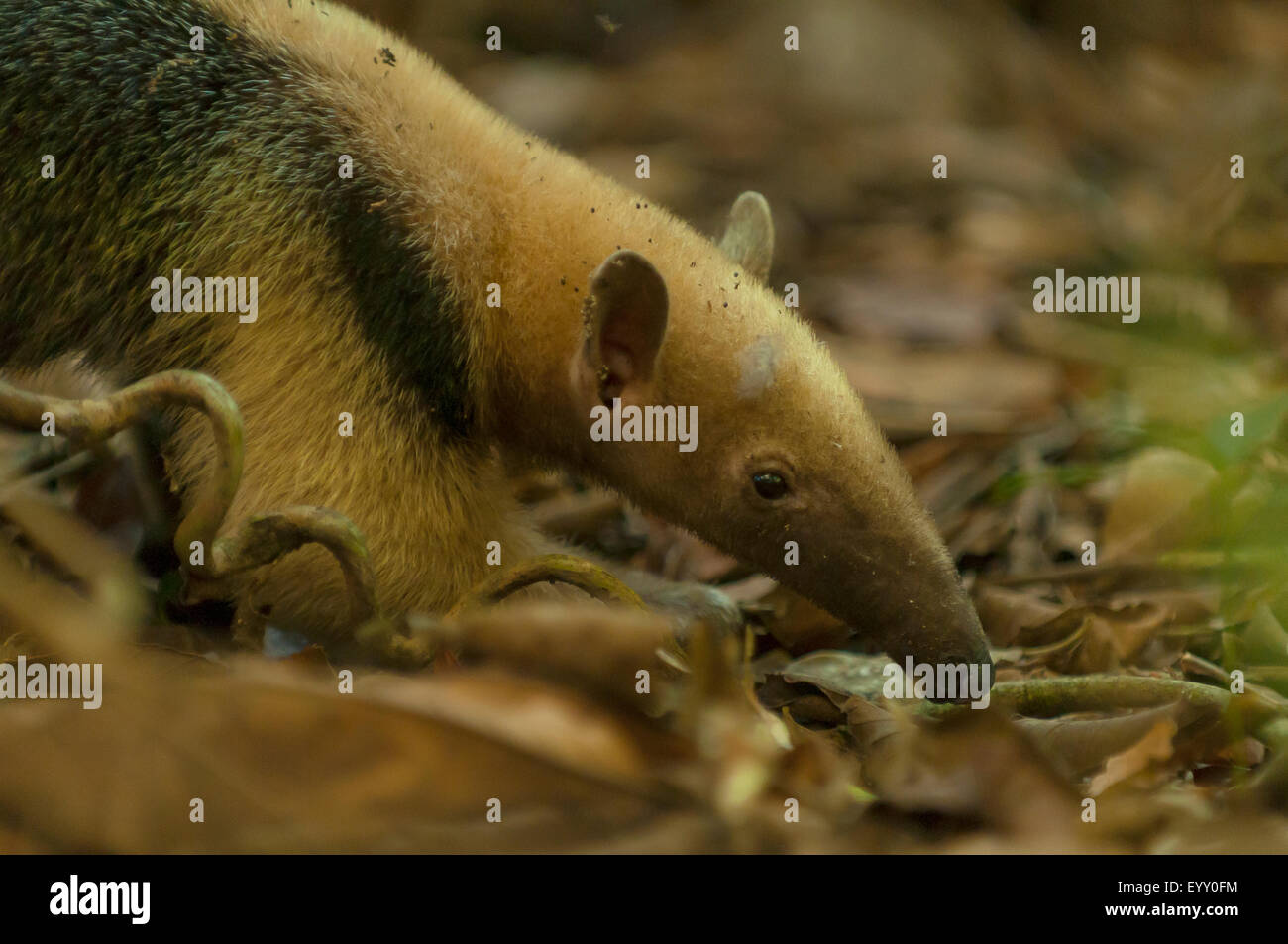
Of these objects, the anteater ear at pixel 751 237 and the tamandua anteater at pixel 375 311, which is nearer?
the tamandua anteater at pixel 375 311

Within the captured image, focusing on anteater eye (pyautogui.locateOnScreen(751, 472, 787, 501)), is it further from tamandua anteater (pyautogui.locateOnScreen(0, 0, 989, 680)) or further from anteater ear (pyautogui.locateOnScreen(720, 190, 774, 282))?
anteater ear (pyautogui.locateOnScreen(720, 190, 774, 282))

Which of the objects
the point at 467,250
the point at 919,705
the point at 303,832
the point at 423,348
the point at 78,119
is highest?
the point at 78,119

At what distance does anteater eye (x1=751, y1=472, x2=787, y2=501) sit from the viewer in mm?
4398

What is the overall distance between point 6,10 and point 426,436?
172 cm

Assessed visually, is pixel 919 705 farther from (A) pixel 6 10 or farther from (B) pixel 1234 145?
(B) pixel 1234 145

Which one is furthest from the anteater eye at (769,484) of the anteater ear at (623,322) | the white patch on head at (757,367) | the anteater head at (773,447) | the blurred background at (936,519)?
the blurred background at (936,519)

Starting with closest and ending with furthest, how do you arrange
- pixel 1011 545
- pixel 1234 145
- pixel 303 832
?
pixel 303 832 → pixel 1011 545 → pixel 1234 145

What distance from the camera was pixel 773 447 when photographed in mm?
4359

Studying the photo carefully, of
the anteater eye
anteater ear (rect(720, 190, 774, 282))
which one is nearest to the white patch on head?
the anteater eye

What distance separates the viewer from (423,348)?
4348mm

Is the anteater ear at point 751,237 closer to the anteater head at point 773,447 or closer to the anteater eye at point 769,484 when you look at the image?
the anteater head at point 773,447

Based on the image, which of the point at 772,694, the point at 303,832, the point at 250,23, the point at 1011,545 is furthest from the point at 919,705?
the point at 250,23

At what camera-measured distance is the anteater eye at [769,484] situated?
4.40m

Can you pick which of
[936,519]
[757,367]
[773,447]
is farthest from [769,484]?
[936,519]
